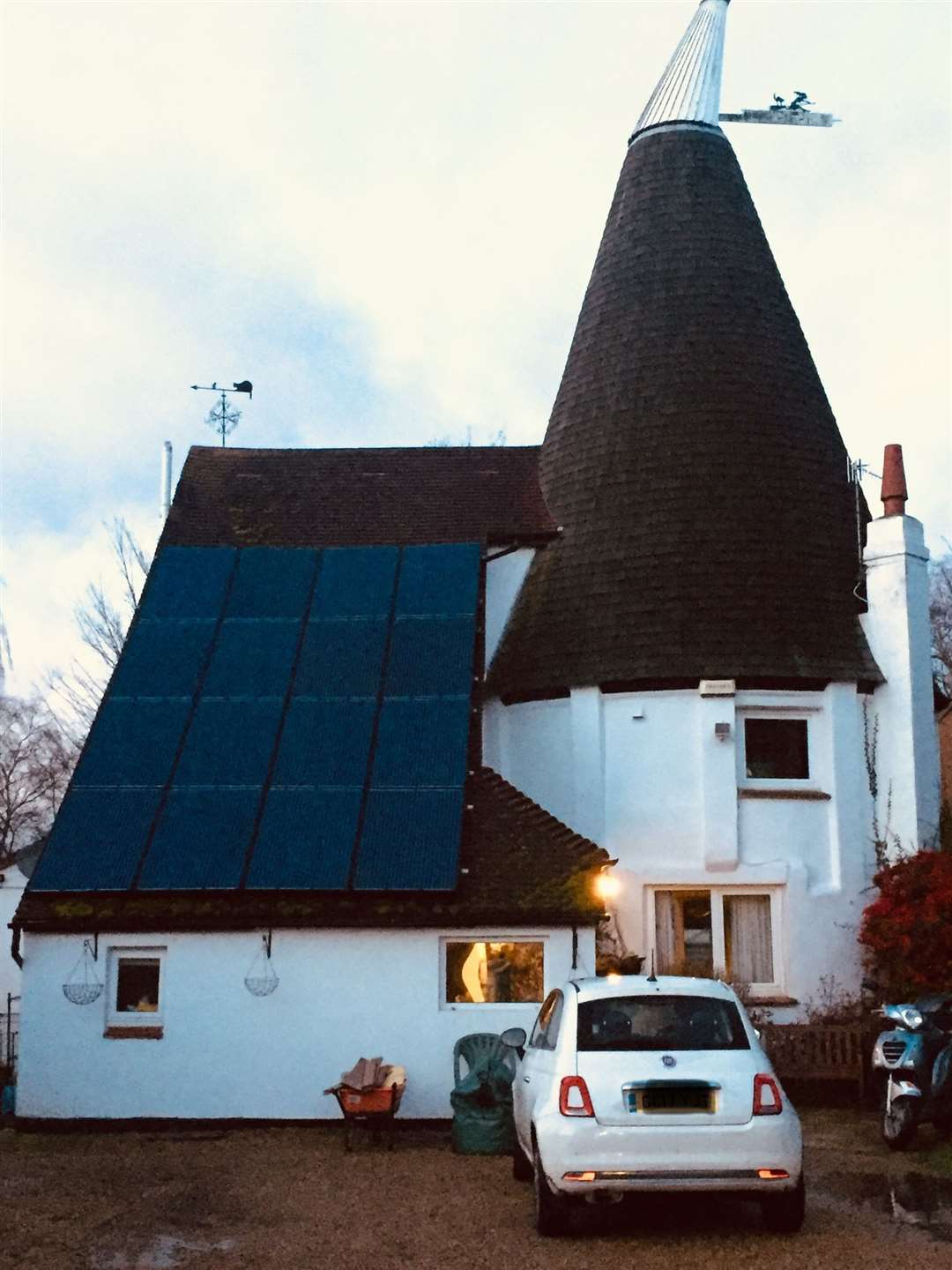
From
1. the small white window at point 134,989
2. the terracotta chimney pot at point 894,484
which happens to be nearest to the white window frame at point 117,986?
the small white window at point 134,989

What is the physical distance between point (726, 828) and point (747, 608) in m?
2.95

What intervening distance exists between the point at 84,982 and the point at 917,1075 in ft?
28.4

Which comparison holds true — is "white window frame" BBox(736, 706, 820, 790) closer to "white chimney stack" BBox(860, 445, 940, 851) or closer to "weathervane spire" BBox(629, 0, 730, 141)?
"white chimney stack" BBox(860, 445, 940, 851)

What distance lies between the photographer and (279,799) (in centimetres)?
1642

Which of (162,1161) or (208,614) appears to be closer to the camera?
(162,1161)

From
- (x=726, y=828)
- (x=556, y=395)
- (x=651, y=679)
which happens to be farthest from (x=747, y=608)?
(x=556, y=395)

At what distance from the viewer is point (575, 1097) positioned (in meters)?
8.83

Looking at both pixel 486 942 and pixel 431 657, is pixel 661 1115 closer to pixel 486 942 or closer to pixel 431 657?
pixel 486 942

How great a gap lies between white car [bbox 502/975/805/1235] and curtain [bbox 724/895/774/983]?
30.1 feet

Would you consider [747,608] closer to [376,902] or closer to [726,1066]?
[376,902]

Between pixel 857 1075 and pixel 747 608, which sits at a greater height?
pixel 747 608

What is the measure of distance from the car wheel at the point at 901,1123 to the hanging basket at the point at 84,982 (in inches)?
325

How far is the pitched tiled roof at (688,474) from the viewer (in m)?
19.0

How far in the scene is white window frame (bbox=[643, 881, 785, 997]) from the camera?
18219 mm
